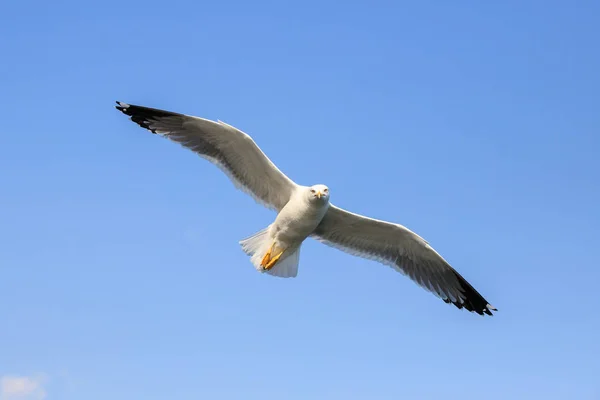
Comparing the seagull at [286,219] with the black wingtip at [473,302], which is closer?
the seagull at [286,219]

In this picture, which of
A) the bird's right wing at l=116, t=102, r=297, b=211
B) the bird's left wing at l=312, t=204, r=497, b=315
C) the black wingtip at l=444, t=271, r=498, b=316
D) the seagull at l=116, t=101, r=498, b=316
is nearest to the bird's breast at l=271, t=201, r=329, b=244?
the seagull at l=116, t=101, r=498, b=316

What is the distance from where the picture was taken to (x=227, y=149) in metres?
11.1

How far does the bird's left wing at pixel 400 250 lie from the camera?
37.8 feet


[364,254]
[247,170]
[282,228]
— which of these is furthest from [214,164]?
[364,254]

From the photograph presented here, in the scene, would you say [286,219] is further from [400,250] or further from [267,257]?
[400,250]

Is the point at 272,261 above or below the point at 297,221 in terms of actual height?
below

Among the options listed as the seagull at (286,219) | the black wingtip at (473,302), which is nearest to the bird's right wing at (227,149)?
the seagull at (286,219)

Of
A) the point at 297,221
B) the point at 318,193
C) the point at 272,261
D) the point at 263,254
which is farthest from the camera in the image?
the point at 263,254

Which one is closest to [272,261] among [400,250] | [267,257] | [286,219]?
[267,257]

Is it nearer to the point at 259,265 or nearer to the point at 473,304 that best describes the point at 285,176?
the point at 259,265

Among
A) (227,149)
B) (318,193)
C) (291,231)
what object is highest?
(227,149)

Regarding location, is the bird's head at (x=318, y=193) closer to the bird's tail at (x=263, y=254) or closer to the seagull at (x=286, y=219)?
the seagull at (x=286, y=219)

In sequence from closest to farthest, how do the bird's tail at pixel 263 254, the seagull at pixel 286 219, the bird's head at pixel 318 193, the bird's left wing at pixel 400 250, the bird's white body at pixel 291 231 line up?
the bird's head at pixel 318 193 → the bird's white body at pixel 291 231 → the seagull at pixel 286 219 → the bird's tail at pixel 263 254 → the bird's left wing at pixel 400 250

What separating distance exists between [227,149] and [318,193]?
4.53 ft
